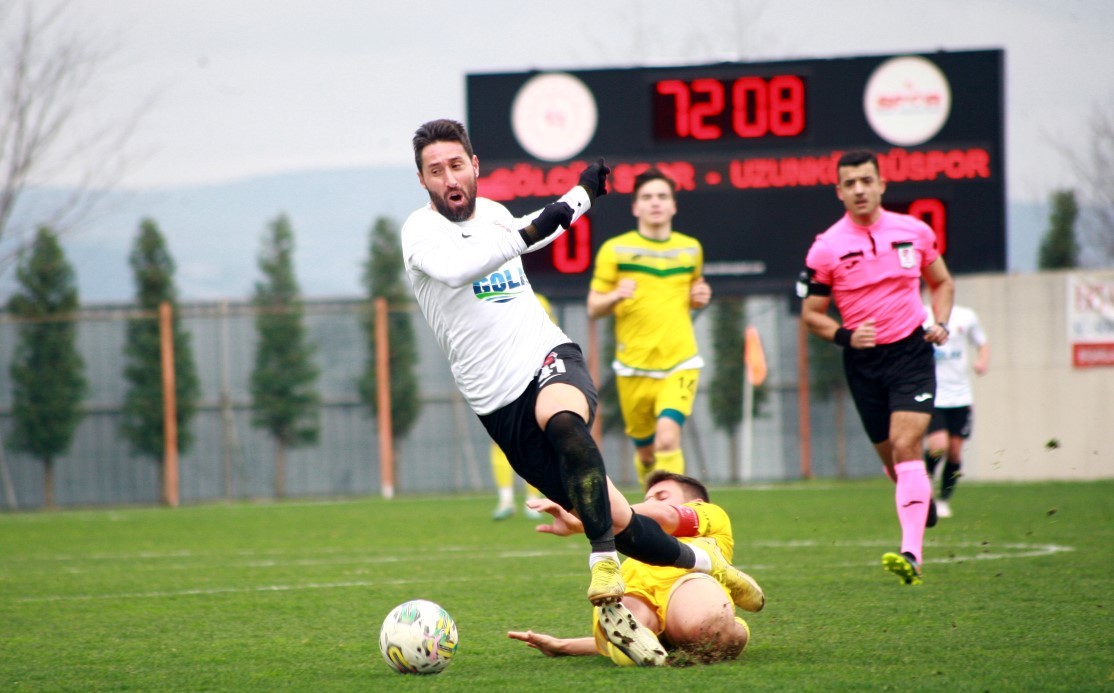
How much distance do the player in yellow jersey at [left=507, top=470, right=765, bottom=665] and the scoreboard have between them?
9208mm

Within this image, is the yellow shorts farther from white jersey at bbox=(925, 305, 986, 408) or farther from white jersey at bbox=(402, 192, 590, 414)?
white jersey at bbox=(402, 192, 590, 414)

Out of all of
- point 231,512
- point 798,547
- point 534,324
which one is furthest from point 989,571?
point 231,512

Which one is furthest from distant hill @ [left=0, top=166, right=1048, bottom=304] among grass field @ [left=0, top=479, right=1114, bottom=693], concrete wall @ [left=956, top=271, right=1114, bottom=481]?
grass field @ [left=0, top=479, right=1114, bottom=693]

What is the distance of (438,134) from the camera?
16.3 ft

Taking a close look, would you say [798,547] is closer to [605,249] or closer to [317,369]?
[605,249]

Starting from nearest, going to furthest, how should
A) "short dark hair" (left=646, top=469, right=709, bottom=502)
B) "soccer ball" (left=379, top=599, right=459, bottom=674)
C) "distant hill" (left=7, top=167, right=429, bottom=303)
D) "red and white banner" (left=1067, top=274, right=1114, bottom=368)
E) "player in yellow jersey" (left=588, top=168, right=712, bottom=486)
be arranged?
"soccer ball" (left=379, top=599, right=459, bottom=674) < "short dark hair" (left=646, top=469, right=709, bottom=502) < "player in yellow jersey" (left=588, top=168, right=712, bottom=486) < "red and white banner" (left=1067, top=274, right=1114, bottom=368) < "distant hill" (left=7, top=167, right=429, bottom=303)

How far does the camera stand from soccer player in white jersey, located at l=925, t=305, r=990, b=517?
39.3 ft

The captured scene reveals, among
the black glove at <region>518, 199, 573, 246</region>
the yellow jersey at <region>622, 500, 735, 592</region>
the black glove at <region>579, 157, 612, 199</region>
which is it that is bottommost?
the yellow jersey at <region>622, 500, 735, 592</region>

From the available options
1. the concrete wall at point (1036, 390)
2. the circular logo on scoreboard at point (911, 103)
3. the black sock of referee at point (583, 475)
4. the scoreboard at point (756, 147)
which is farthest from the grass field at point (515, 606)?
the concrete wall at point (1036, 390)

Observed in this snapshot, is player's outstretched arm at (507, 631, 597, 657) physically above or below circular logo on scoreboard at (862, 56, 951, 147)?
below

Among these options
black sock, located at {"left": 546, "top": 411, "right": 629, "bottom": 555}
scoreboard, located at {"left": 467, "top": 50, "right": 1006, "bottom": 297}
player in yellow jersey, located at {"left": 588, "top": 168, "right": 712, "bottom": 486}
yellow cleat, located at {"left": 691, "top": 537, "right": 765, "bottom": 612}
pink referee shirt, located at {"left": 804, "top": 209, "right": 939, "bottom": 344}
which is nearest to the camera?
black sock, located at {"left": 546, "top": 411, "right": 629, "bottom": 555}

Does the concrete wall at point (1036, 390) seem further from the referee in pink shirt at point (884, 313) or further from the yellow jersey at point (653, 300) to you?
the referee in pink shirt at point (884, 313)

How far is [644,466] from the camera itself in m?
9.61

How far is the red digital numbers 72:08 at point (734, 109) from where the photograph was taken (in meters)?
14.4
